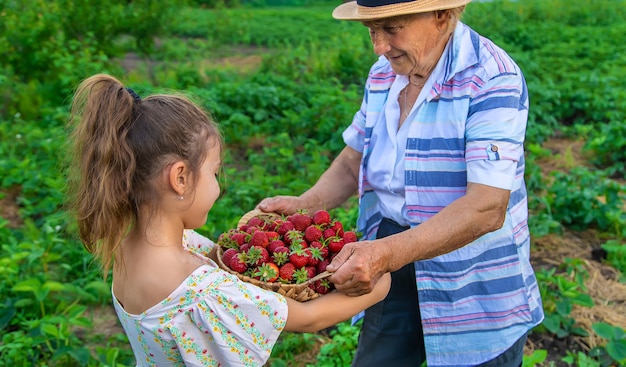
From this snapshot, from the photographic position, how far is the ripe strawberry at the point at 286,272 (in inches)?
76.1

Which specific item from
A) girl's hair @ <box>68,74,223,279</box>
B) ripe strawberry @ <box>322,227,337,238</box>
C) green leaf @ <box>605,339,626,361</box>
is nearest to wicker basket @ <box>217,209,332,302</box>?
ripe strawberry @ <box>322,227,337,238</box>

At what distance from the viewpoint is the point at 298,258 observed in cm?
198

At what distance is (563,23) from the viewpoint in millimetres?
14672

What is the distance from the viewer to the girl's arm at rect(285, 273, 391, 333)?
1876 millimetres

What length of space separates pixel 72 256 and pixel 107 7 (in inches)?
200

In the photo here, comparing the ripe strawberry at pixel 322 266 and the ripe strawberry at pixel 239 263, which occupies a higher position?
the ripe strawberry at pixel 239 263

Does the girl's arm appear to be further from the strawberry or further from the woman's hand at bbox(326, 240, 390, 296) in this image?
the strawberry

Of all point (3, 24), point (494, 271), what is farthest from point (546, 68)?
point (494, 271)

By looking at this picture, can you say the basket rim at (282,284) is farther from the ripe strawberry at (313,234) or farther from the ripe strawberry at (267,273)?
the ripe strawberry at (313,234)

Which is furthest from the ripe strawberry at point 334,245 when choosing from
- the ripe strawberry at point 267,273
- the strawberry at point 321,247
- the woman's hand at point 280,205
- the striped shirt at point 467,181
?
the woman's hand at point 280,205

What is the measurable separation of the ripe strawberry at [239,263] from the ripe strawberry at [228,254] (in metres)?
0.03

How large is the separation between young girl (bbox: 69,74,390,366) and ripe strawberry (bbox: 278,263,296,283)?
0.08 metres

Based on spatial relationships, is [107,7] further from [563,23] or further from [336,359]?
[563,23]

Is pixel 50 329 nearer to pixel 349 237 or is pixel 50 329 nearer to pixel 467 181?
pixel 349 237
